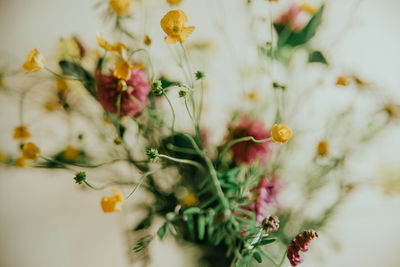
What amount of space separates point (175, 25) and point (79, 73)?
0.41ft

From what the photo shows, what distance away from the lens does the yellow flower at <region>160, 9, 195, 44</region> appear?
246 mm

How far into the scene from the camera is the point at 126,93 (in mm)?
294

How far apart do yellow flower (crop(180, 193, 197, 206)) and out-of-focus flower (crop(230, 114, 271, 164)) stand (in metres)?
0.08

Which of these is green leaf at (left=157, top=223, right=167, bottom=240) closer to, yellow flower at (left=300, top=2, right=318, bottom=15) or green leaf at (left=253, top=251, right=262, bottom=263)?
green leaf at (left=253, top=251, right=262, bottom=263)

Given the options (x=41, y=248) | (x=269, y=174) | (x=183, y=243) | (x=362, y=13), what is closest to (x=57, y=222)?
(x=41, y=248)

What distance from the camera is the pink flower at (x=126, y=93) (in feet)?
0.94

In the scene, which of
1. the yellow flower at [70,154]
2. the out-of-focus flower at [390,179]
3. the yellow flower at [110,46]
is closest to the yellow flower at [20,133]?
the yellow flower at [70,154]

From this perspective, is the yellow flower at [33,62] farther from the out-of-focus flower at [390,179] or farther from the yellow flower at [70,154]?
the out-of-focus flower at [390,179]

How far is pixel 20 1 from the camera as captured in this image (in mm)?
664

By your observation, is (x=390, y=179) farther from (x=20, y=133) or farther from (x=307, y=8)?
(x=20, y=133)

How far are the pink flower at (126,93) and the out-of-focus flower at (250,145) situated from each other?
0.13 meters

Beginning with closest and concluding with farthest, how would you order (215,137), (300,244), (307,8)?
(300,244)
(307,8)
(215,137)

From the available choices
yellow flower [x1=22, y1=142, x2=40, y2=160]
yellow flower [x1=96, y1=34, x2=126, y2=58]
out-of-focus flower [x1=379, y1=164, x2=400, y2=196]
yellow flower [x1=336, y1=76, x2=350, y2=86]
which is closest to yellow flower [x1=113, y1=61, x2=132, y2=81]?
yellow flower [x1=96, y1=34, x2=126, y2=58]

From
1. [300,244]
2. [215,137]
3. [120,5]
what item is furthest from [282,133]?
[215,137]
